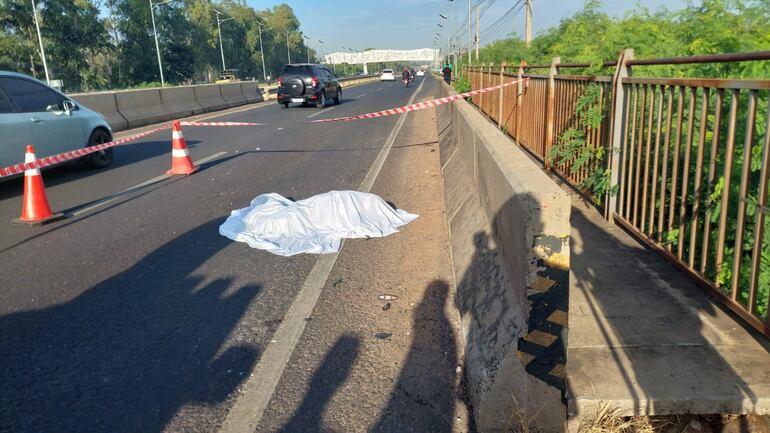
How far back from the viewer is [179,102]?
2369 centimetres

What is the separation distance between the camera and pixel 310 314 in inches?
160

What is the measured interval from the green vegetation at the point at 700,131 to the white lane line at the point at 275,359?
2508 millimetres

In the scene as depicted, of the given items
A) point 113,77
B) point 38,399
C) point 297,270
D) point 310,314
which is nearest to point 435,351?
point 310,314

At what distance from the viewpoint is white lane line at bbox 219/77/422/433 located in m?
2.86

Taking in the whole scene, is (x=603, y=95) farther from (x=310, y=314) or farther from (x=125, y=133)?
(x=125, y=133)

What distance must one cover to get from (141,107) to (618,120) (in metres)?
19.2

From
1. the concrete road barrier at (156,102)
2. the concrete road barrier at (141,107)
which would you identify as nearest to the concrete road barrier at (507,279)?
the concrete road barrier at (156,102)

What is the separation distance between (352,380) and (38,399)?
1673 millimetres

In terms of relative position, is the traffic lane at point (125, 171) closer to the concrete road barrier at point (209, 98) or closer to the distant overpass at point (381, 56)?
the concrete road barrier at point (209, 98)

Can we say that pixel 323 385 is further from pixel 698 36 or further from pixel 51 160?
pixel 51 160

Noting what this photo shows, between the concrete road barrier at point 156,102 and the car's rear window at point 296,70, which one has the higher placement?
the car's rear window at point 296,70

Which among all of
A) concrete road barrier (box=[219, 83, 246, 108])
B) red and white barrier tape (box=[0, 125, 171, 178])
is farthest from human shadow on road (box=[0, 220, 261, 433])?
concrete road barrier (box=[219, 83, 246, 108])

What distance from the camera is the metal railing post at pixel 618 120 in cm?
473

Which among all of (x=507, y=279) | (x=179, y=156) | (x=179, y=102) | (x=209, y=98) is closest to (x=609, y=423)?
(x=507, y=279)
